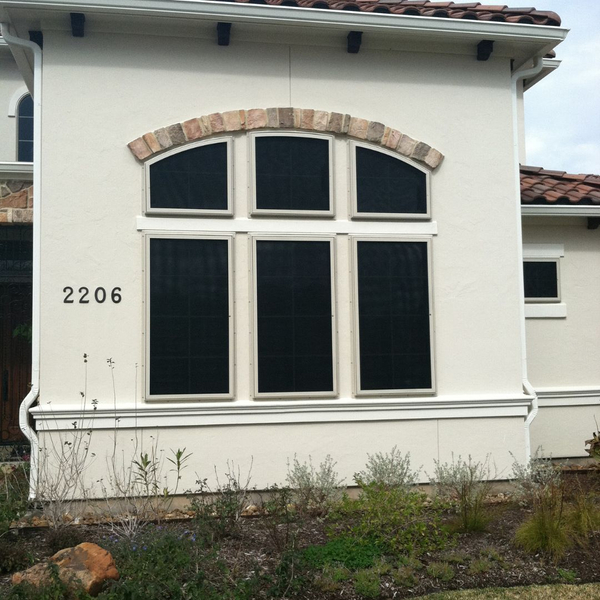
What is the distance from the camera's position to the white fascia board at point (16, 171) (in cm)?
1038

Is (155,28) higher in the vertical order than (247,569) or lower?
higher

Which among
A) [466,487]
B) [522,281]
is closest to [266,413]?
[466,487]

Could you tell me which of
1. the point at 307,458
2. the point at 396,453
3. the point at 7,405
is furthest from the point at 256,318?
the point at 7,405

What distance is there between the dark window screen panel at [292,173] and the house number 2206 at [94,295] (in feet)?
5.74

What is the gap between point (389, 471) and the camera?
23.7ft

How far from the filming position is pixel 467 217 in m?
8.18

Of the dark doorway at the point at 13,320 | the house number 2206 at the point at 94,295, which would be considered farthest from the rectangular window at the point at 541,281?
the dark doorway at the point at 13,320

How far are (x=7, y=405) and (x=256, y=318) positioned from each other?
5394mm

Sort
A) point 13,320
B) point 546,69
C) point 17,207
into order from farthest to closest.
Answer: point 546,69
point 13,320
point 17,207

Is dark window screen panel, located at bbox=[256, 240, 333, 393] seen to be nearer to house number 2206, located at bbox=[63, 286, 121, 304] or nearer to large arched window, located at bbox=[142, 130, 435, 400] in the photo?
large arched window, located at bbox=[142, 130, 435, 400]

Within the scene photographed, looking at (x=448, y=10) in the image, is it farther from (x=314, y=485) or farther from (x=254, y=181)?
(x=314, y=485)

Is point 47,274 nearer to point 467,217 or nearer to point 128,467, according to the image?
point 128,467

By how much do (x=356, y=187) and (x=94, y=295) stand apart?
3036 millimetres

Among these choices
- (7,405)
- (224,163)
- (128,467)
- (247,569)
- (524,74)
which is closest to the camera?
(247,569)
